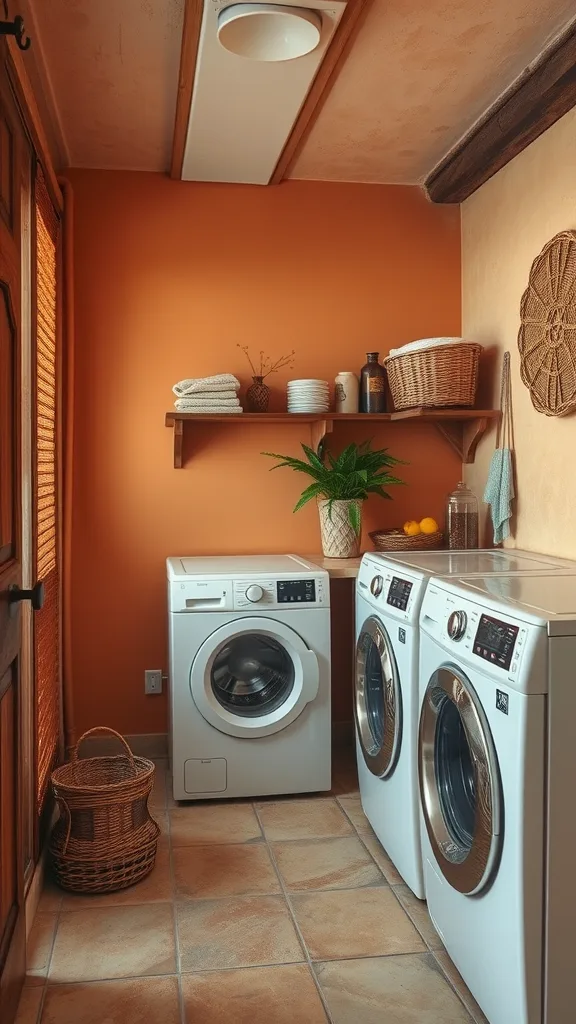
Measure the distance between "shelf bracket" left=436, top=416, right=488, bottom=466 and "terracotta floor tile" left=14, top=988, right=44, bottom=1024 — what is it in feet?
8.25

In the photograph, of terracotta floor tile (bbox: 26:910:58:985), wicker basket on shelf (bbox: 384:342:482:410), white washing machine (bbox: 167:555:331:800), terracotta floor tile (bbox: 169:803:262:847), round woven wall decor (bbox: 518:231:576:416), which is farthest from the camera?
wicker basket on shelf (bbox: 384:342:482:410)

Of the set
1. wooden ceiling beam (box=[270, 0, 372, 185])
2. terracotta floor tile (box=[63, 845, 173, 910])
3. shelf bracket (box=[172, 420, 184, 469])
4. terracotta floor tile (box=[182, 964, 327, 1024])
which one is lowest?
terracotta floor tile (box=[63, 845, 173, 910])

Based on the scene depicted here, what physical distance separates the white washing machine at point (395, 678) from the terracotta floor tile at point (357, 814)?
0.05 metres

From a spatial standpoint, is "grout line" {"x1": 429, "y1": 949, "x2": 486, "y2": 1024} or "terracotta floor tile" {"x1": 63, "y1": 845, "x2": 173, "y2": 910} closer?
"grout line" {"x1": 429, "y1": 949, "x2": 486, "y2": 1024}

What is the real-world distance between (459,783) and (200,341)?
2.16m

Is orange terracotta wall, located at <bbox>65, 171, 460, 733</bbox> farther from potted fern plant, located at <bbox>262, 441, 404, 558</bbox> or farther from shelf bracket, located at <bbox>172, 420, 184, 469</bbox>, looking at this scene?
potted fern plant, located at <bbox>262, 441, 404, 558</bbox>

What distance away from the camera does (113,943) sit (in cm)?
217

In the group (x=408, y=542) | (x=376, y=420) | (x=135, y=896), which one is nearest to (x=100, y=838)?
(x=135, y=896)

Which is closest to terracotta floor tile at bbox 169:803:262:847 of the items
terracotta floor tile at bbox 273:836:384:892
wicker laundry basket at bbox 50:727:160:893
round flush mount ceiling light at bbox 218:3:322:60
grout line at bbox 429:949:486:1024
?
terracotta floor tile at bbox 273:836:384:892

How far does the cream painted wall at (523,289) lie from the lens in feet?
9.06

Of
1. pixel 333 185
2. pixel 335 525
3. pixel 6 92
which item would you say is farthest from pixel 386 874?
pixel 333 185

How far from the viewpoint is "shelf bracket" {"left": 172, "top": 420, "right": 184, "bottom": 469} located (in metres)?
3.36

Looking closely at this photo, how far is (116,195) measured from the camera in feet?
11.4

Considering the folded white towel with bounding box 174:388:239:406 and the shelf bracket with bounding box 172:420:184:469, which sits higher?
the folded white towel with bounding box 174:388:239:406
